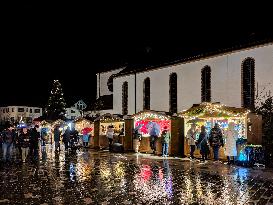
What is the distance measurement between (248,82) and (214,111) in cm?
357

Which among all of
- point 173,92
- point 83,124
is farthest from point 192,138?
point 83,124

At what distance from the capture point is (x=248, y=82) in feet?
77.0

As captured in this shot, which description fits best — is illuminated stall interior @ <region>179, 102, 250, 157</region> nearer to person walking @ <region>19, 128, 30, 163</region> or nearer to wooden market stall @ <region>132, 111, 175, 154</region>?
wooden market stall @ <region>132, 111, 175, 154</region>

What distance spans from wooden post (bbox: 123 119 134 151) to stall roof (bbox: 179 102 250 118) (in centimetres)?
595

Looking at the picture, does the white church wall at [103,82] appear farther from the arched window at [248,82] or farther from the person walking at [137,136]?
the arched window at [248,82]

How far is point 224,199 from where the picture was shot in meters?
10.4

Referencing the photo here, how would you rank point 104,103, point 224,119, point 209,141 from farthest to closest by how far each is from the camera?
point 104,103, point 224,119, point 209,141

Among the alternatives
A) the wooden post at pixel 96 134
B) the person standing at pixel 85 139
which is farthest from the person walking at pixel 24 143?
the wooden post at pixel 96 134

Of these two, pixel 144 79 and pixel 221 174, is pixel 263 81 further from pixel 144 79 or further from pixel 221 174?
pixel 144 79

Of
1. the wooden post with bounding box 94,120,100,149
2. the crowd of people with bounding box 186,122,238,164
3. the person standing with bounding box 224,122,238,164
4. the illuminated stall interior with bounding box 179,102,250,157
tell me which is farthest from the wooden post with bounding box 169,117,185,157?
the wooden post with bounding box 94,120,100,149

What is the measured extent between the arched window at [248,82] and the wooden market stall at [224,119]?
2720 millimetres

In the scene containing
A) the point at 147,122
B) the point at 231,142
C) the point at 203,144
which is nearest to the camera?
the point at 231,142

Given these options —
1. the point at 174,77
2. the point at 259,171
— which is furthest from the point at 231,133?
the point at 174,77

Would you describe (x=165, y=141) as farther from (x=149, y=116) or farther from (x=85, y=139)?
(x=85, y=139)
